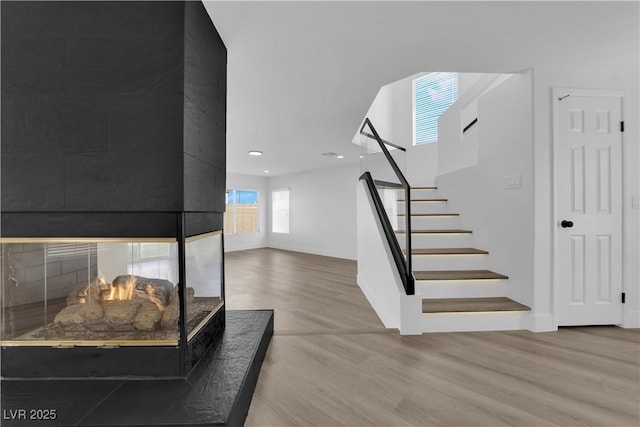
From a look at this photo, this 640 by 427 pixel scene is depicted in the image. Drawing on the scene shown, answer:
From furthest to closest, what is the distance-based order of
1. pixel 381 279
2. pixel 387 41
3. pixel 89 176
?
pixel 381 279 → pixel 387 41 → pixel 89 176

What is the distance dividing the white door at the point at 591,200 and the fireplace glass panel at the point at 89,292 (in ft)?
10.4

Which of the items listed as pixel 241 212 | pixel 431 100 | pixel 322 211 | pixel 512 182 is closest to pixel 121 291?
pixel 512 182

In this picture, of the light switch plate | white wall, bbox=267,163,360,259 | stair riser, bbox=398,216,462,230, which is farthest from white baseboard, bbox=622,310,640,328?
white wall, bbox=267,163,360,259

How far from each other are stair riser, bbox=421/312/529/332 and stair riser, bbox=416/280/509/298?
0.95 ft

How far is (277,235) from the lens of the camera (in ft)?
28.2

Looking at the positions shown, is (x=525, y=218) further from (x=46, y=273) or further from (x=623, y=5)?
(x=46, y=273)

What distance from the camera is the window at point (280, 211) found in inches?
333

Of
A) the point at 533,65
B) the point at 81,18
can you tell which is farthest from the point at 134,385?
the point at 533,65

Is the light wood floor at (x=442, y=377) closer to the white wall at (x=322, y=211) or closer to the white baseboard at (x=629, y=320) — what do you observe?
the white baseboard at (x=629, y=320)

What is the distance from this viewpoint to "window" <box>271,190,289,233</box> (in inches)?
333

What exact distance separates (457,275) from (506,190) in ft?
3.22

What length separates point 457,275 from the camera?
2643 millimetres

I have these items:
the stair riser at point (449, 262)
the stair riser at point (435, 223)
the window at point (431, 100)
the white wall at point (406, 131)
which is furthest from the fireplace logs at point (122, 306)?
the window at point (431, 100)

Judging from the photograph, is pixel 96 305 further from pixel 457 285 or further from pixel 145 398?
pixel 457 285
